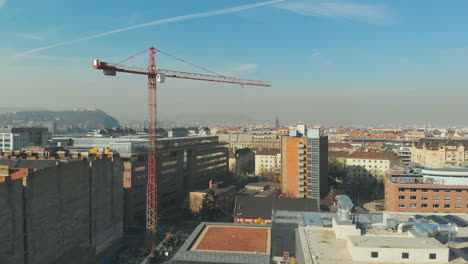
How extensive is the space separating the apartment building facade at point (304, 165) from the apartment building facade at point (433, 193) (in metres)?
19.0

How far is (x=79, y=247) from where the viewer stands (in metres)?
40.8

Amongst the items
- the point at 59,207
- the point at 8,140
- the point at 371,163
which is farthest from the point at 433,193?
the point at 8,140

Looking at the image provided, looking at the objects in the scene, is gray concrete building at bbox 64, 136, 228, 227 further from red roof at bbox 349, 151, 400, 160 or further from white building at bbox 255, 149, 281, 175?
red roof at bbox 349, 151, 400, 160

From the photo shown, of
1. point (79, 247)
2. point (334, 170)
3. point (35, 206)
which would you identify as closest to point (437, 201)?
point (79, 247)

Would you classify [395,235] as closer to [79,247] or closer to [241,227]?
[241,227]

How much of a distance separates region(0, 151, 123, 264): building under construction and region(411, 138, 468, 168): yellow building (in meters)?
87.0

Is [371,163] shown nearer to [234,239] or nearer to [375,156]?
[375,156]

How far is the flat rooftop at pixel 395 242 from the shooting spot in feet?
64.4

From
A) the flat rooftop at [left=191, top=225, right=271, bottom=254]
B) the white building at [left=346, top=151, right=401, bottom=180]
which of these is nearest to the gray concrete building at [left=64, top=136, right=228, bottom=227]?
the flat rooftop at [left=191, top=225, right=271, bottom=254]

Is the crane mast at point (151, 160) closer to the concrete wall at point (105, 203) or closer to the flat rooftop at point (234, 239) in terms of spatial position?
the concrete wall at point (105, 203)

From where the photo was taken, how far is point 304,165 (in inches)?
2904

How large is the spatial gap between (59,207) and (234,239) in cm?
1951

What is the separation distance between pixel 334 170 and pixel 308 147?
42808 mm

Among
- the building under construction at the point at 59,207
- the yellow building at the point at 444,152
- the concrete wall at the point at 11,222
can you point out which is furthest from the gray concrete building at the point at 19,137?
the yellow building at the point at 444,152
